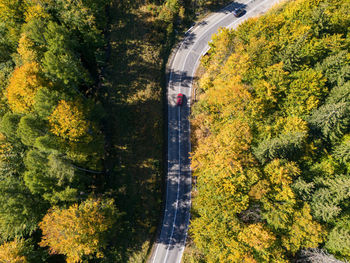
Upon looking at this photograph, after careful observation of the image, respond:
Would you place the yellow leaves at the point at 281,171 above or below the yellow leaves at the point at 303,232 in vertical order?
above

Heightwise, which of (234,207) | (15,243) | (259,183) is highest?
(259,183)

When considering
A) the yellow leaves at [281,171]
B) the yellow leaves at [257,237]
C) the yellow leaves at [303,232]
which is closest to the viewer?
the yellow leaves at [257,237]

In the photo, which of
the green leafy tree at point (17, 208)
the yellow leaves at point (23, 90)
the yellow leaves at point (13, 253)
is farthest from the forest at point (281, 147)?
the yellow leaves at point (23, 90)

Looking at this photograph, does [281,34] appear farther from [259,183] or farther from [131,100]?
[131,100]

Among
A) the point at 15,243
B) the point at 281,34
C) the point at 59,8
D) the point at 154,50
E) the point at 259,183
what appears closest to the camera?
the point at 259,183

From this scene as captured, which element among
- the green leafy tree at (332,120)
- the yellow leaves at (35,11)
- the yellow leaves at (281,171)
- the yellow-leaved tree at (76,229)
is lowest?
the yellow-leaved tree at (76,229)

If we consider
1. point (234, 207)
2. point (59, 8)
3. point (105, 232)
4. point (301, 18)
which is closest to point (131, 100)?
point (59, 8)

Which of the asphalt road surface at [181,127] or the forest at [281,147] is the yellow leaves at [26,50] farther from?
the forest at [281,147]

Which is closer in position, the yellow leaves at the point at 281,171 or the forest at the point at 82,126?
the yellow leaves at the point at 281,171
